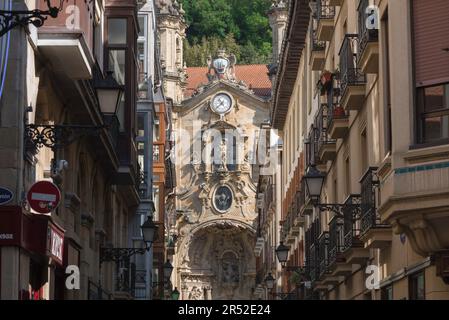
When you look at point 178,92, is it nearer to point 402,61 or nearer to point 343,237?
point 343,237

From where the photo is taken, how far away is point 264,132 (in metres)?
99.6

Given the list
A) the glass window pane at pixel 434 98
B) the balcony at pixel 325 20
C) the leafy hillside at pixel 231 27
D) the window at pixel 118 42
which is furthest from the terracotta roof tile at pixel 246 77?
the glass window pane at pixel 434 98

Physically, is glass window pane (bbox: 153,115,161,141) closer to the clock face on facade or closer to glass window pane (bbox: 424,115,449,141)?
glass window pane (bbox: 424,115,449,141)

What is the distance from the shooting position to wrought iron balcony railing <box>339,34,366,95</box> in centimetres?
2425

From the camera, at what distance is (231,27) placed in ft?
513

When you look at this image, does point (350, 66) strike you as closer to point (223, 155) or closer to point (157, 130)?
point (157, 130)

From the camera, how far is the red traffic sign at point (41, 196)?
19344 mm

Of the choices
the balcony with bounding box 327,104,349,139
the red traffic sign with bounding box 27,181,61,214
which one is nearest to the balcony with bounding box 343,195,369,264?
the balcony with bounding box 327,104,349,139

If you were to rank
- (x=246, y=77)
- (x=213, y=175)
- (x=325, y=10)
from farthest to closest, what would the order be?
(x=246, y=77) < (x=213, y=175) < (x=325, y=10)

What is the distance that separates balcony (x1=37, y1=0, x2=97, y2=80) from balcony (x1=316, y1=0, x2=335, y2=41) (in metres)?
9.32

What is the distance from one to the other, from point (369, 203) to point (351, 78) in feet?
12.3

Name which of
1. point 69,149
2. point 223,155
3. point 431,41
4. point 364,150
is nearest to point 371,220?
point 364,150

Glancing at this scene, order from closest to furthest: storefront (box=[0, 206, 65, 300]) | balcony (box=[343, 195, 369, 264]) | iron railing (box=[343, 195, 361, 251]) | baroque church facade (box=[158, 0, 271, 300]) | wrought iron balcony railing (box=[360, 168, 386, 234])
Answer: storefront (box=[0, 206, 65, 300]), wrought iron balcony railing (box=[360, 168, 386, 234]), iron railing (box=[343, 195, 361, 251]), balcony (box=[343, 195, 369, 264]), baroque church facade (box=[158, 0, 271, 300])
